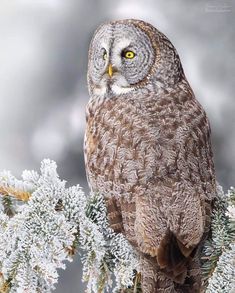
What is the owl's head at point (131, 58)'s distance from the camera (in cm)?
169

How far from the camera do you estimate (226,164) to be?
2.24 m

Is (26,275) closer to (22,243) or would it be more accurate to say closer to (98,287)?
(22,243)

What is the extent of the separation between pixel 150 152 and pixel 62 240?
0.99ft

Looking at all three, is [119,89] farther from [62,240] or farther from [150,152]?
[62,240]

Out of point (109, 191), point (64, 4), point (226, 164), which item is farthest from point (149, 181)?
point (64, 4)

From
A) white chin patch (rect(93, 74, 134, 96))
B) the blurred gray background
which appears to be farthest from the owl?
the blurred gray background

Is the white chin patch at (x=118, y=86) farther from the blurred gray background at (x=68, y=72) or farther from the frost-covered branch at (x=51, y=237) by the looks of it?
the blurred gray background at (x=68, y=72)

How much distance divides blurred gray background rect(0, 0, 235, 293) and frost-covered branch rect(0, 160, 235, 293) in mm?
849

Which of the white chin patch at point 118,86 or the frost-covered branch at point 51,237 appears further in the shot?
the white chin patch at point 118,86

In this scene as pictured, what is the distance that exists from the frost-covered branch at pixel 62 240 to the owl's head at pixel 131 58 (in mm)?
388

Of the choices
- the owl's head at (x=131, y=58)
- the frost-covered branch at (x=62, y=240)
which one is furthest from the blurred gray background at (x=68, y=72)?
the frost-covered branch at (x=62, y=240)

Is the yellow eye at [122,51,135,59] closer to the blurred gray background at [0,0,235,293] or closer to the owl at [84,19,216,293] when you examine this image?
the owl at [84,19,216,293]

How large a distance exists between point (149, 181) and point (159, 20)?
958mm

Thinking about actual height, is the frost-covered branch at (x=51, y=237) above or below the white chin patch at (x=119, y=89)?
below
